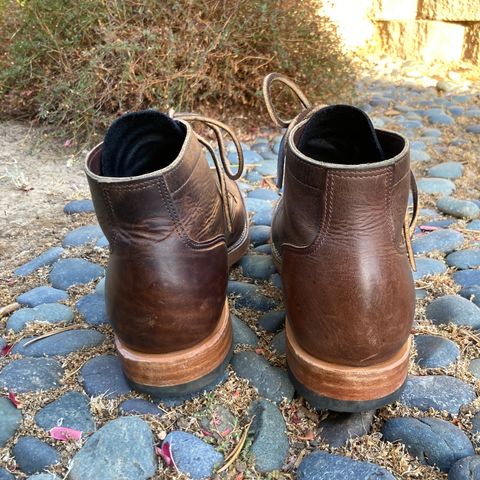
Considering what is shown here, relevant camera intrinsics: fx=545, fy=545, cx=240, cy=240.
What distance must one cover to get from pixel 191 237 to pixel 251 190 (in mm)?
1404

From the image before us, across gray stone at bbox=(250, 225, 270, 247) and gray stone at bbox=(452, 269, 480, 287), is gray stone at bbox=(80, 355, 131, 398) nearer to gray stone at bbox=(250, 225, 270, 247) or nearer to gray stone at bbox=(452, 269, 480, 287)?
gray stone at bbox=(250, 225, 270, 247)

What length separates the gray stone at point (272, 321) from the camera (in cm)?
147

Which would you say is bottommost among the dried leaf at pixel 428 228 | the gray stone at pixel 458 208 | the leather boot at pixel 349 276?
the gray stone at pixel 458 208

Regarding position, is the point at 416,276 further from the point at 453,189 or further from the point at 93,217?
the point at 93,217

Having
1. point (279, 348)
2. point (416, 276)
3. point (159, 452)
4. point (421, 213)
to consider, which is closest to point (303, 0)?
point (421, 213)

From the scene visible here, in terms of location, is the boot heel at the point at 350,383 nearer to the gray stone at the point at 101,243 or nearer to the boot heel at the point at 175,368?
the boot heel at the point at 175,368

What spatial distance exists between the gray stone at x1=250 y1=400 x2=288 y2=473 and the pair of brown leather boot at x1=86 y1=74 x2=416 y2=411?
0.29ft

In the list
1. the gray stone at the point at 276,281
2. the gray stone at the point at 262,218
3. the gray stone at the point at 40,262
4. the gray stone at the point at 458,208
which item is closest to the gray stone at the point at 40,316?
the gray stone at the point at 40,262

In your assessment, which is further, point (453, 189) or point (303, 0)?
point (303, 0)

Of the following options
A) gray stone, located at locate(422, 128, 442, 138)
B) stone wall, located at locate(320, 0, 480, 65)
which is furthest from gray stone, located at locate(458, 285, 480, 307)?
stone wall, located at locate(320, 0, 480, 65)

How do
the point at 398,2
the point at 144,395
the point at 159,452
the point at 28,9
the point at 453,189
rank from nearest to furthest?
the point at 159,452 < the point at 144,395 < the point at 453,189 < the point at 28,9 < the point at 398,2

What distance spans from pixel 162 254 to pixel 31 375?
492mm

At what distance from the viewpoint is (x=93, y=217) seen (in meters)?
2.26

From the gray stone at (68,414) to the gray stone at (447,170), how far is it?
2033 mm
